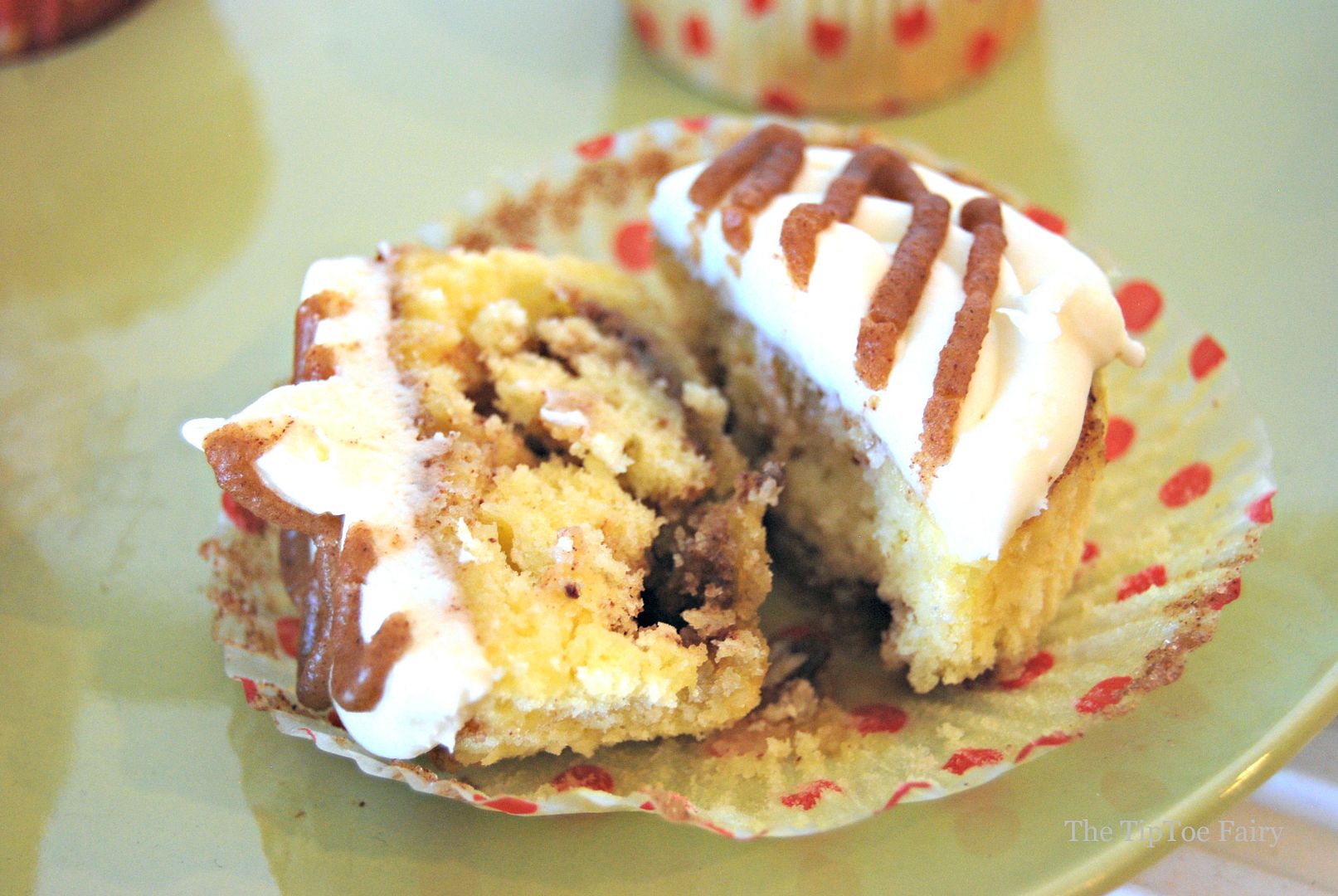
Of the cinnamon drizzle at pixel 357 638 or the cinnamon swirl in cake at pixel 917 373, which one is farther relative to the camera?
the cinnamon swirl in cake at pixel 917 373

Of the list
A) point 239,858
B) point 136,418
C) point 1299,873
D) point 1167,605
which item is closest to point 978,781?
point 1167,605

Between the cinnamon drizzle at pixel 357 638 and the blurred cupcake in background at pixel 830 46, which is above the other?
the blurred cupcake in background at pixel 830 46

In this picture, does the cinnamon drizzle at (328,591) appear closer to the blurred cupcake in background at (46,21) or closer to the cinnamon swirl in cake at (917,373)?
the cinnamon swirl in cake at (917,373)

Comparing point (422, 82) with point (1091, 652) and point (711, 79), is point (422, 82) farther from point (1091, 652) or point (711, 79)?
point (1091, 652)

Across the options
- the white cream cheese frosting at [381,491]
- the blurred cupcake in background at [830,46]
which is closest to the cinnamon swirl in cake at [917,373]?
the white cream cheese frosting at [381,491]

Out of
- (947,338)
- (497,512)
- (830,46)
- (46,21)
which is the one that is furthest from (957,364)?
(46,21)

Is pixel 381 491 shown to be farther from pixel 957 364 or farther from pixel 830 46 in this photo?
pixel 830 46
